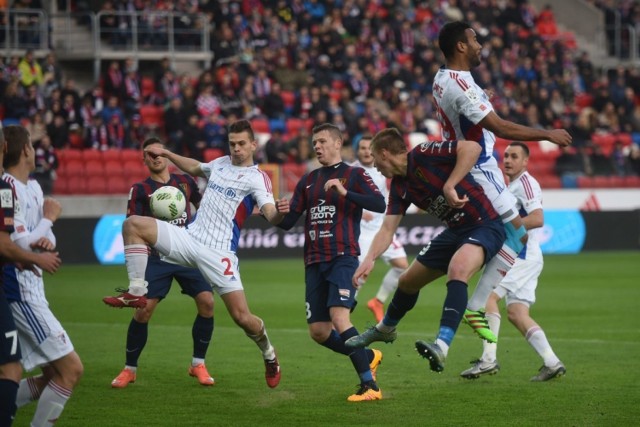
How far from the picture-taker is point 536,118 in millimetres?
32062

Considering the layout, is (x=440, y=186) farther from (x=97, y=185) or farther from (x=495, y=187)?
(x=97, y=185)

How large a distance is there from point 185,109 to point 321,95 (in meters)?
4.08

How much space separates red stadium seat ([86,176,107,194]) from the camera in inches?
960

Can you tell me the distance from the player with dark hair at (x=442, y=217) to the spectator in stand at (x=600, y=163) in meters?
20.9

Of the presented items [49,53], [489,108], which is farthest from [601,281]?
[49,53]

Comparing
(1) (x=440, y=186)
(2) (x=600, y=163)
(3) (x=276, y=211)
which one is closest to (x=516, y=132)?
(1) (x=440, y=186)

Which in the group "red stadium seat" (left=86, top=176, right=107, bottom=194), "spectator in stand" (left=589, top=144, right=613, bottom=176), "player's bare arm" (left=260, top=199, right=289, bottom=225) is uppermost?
"player's bare arm" (left=260, top=199, right=289, bottom=225)

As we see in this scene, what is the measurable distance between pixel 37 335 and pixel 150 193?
12.5 feet

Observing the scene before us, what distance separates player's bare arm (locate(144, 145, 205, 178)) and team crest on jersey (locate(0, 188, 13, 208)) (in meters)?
3.44

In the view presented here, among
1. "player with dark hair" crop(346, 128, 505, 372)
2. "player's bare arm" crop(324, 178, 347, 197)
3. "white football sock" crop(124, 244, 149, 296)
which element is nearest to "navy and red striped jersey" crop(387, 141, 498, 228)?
"player with dark hair" crop(346, 128, 505, 372)

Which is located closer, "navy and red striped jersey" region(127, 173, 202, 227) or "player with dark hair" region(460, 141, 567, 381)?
"player with dark hair" region(460, 141, 567, 381)

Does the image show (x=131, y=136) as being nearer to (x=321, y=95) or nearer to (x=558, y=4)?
(x=321, y=95)

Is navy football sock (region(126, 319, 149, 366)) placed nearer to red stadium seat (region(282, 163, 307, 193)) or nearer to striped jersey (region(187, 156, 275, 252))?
striped jersey (region(187, 156, 275, 252))

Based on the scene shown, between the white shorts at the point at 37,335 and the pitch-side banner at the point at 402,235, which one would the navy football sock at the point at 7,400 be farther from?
the pitch-side banner at the point at 402,235
